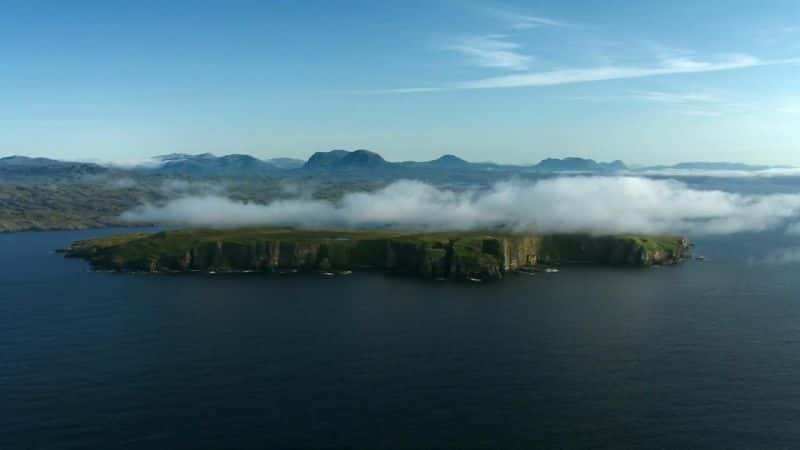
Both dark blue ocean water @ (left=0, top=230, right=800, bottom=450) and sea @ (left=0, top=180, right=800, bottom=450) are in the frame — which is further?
dark blue ocean water @ (left=0, top=230, right=800, bottom=450)

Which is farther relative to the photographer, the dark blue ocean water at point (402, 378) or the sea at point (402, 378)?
the dark blue ocean water at point (402, 378)

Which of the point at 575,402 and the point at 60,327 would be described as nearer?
the point at 575,402

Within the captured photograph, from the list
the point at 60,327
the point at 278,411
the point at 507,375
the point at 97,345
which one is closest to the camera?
the point at 278,411

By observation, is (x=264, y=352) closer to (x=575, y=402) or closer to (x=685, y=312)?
(x=575, y=402)

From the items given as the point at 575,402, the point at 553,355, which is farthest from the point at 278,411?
the point at 553,355

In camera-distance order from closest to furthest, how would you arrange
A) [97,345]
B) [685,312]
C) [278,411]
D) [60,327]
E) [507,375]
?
[278,411]
[507,375]
[97,345]
[60,327]
[685,312]
